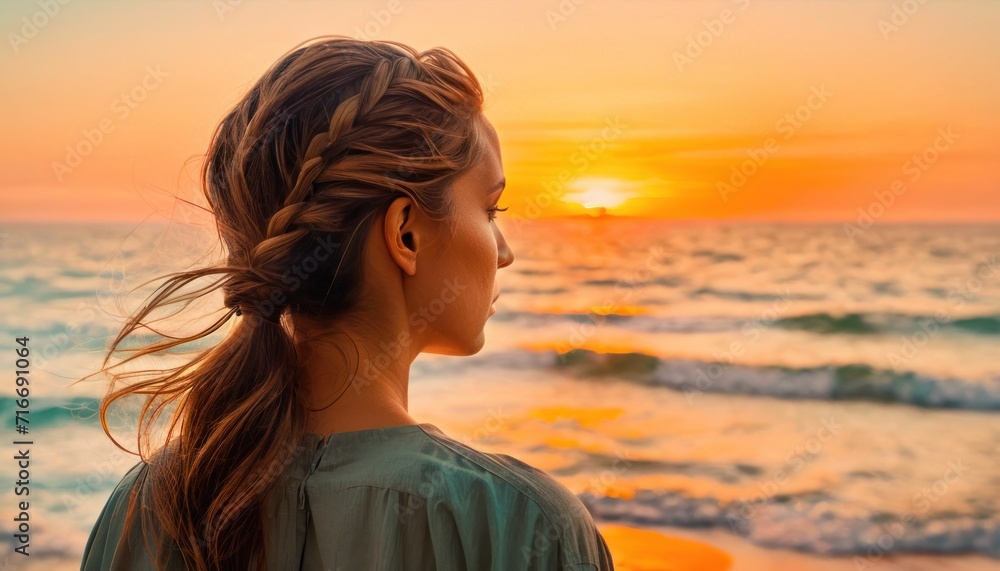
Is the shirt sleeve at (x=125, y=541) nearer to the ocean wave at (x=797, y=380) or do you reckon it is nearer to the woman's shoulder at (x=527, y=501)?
the woman's shoulder at (x=527, y=501)

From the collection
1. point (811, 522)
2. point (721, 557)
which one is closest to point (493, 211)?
point (721, 557)

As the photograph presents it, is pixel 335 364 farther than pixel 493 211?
No

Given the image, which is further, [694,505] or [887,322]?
[887,322]

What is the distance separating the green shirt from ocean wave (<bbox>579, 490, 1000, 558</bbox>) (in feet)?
14.8

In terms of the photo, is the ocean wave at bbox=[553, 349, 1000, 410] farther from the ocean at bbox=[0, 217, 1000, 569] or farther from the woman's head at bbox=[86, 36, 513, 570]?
the woman's head at bbox=[86, 36, 513, 570]

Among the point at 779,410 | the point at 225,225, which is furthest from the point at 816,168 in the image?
the point at 225,225

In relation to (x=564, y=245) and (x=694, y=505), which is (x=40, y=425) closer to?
(x=694, y=505)

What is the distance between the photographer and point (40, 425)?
23.5 ft

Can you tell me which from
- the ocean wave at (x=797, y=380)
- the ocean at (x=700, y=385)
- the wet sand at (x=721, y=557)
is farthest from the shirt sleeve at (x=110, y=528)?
the ocean wave at (x=797, y=380)

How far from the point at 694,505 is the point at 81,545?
378 cm

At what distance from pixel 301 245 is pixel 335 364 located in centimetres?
16

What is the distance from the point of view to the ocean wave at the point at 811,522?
5338mm

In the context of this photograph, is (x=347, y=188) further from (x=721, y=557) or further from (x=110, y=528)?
(x=721, y=557)

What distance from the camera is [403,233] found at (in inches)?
→ 45.7
